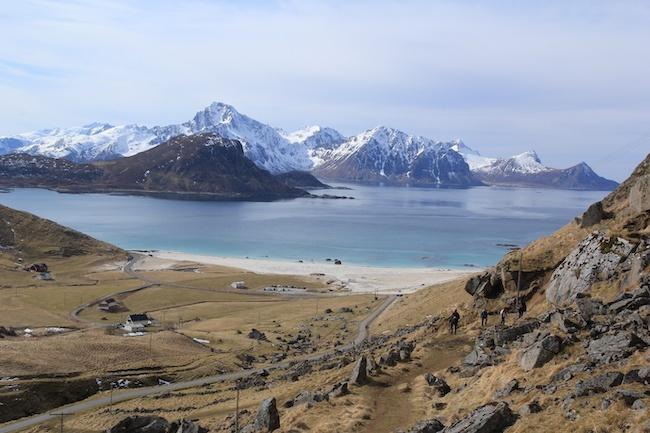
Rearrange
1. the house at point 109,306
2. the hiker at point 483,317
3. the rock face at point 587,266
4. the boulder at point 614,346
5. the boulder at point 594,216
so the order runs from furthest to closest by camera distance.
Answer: the house at point 109,306 → the boulder at point 594,216 → the hiker at point 483,317 → the rock face at point 587,266 → the boulder at point 614,346

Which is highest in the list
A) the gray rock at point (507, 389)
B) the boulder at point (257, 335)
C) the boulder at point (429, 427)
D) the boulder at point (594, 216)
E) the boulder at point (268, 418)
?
the boulder at point (594, 216)

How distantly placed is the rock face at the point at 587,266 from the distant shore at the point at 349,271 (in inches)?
3006

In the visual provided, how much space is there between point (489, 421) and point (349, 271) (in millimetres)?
119815

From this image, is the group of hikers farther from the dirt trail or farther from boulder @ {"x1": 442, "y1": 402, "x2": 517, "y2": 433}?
boulder @ {"x1": 442, "y1": 402, "x2": 517, "y2": 433}

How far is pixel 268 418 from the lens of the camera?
2448cm

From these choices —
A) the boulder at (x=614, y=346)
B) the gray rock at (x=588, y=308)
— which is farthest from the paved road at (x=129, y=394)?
the boulder at (x=614, y=346)

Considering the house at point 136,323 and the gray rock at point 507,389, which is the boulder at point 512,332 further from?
the house at point 136,323

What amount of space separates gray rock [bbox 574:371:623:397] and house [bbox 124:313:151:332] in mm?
64724

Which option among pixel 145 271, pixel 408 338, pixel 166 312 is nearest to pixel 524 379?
pixel 408 338

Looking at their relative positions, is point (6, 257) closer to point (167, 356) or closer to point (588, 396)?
point (167, 356)

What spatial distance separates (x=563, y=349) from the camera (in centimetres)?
2194

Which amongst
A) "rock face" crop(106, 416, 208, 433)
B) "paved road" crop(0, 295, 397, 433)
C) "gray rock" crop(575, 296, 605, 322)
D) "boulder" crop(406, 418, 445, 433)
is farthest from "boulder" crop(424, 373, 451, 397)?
"paved road" crop(0, 295, 397, 433)

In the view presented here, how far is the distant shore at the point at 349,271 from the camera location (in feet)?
391

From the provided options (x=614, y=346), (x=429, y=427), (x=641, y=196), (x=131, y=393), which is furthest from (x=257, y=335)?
(x=614, y=346)
